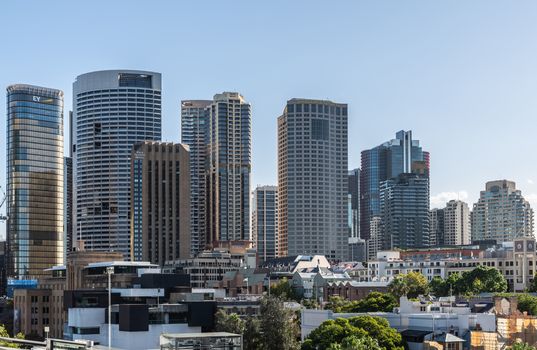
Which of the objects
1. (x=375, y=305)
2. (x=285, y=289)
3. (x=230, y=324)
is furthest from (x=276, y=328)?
(x=285, y=289)

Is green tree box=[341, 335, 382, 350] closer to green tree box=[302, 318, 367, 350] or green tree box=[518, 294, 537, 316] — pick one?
green tree box=[302, 318, 367, 350]

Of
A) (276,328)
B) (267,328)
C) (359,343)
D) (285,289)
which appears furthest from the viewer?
(285,289)

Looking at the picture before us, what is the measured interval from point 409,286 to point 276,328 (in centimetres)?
7085

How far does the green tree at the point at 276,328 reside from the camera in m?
92.6

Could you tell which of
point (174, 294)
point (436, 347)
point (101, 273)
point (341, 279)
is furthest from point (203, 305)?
point (341, 279)

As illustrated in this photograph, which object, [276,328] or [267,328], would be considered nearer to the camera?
[276,328]

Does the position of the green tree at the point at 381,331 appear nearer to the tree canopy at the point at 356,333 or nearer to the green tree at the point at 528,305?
the tree canopy at the point at 356,333

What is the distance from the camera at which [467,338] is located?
285 ft

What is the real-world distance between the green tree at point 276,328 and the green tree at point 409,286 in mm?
54493

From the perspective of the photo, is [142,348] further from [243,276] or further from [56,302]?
[243,276]

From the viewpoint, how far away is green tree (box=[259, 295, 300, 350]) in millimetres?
92625

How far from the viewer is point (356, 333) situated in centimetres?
8369

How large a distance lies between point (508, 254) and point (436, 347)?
113 m

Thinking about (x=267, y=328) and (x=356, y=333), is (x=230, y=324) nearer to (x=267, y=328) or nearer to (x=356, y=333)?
(x=267, y=328)
